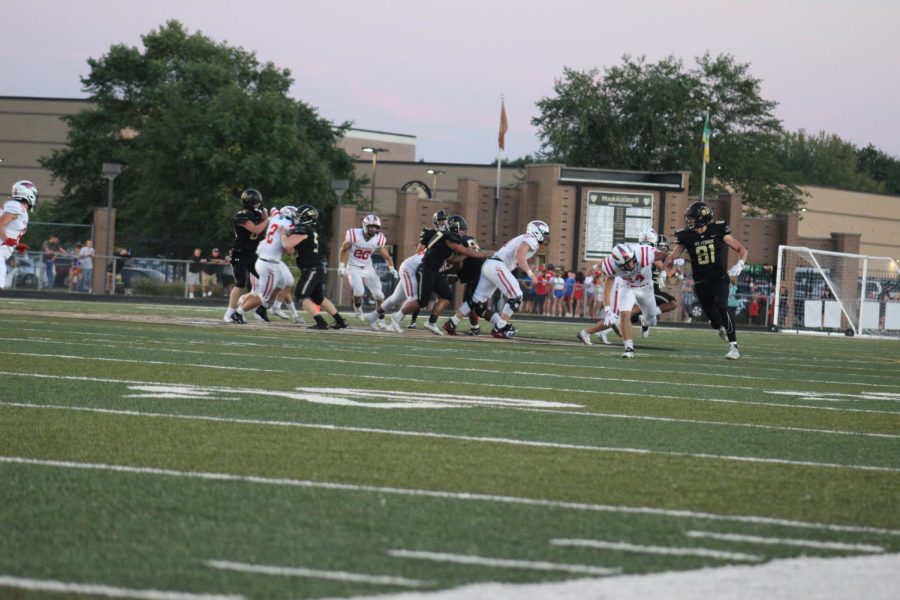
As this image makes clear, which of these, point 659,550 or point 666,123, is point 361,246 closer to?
point 659,550

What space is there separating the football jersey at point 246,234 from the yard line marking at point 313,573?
1932cm

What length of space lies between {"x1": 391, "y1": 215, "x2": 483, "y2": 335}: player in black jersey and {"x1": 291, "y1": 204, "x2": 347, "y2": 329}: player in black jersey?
1348 millimetres

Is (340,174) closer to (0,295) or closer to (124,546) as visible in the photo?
(0,295)

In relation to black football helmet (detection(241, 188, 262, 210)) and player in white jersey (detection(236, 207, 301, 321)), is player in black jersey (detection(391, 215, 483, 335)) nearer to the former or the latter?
player in white jersey (detection(236, 207, 301, 321))

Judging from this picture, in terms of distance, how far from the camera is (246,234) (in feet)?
77.0

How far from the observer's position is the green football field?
4363 mm

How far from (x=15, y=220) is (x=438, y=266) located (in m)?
6.71

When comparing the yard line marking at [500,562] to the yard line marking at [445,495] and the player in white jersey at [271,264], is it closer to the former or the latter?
the yard line marking at [445,495]

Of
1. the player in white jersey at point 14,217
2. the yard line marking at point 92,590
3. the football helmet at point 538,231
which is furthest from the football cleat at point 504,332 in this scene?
the yard line marking at point 92,590

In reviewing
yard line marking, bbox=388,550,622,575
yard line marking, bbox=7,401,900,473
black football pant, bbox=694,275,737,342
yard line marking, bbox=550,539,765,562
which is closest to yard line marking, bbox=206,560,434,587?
yard line marking, bbox=388,550,622,575

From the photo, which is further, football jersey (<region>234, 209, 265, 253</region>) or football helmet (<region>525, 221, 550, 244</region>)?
football jersey (<region>234, 209, 265, 253</region>)

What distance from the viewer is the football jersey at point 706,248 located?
2047 cm

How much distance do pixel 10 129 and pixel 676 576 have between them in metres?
86.1

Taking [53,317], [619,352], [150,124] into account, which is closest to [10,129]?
[150,124]
